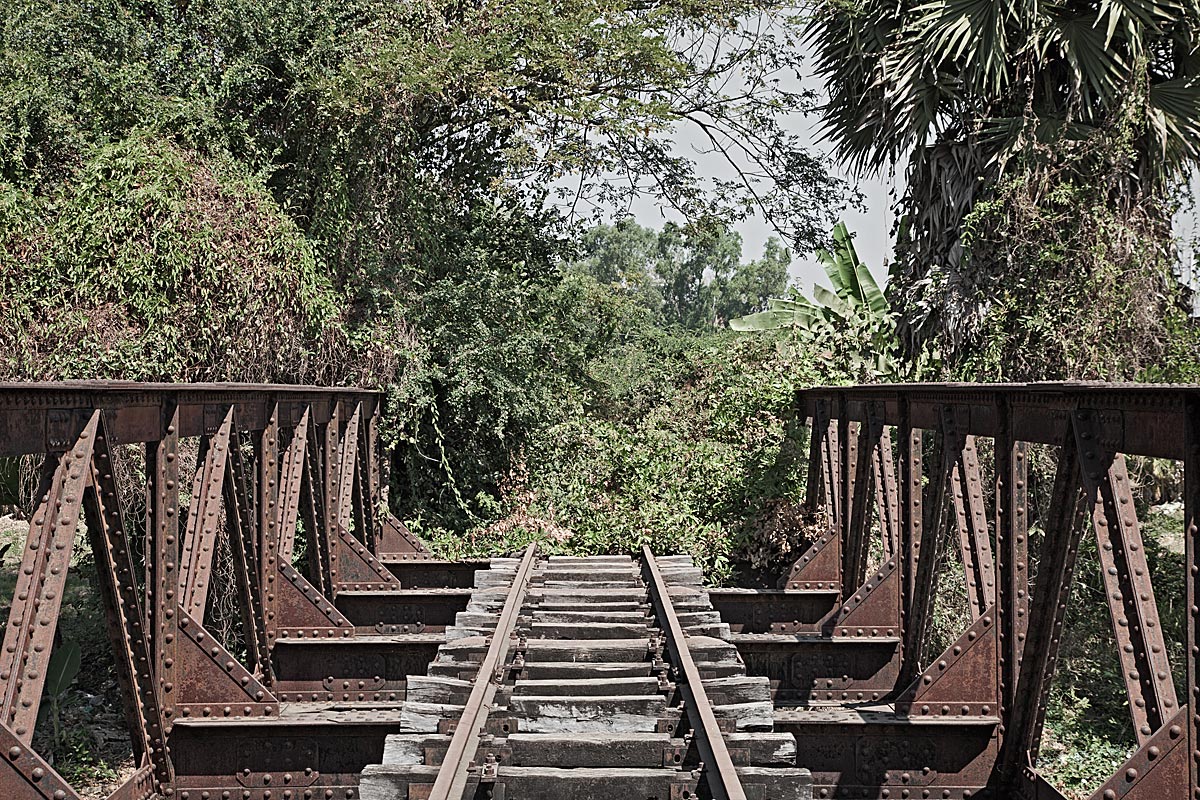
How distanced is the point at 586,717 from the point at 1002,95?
1136 centimetres

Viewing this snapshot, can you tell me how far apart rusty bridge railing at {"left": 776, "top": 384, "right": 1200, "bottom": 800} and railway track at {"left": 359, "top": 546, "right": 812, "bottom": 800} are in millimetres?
1004

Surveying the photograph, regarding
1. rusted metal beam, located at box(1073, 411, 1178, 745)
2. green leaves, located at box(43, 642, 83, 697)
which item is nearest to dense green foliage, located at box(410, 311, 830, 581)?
green leaves, located at box(43, 642, 83, 697)

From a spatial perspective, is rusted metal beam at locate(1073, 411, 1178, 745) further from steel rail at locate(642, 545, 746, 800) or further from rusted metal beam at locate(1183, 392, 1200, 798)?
steel rail at locate(642, 545, 746, 800)

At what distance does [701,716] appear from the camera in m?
5.10

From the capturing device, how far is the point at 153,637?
5.72m

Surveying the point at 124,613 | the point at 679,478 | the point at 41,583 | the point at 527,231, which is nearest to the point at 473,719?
the point at 124,613

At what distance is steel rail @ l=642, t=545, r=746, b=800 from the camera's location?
174 inches

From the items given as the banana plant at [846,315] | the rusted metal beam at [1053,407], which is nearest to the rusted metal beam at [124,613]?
the rusted metal beam at [1053,407]

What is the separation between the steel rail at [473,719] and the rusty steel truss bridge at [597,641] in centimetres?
2

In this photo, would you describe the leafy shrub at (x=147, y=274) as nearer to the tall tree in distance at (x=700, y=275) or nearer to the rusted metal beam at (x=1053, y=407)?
the rusted metal beam at (x=1053, y=407)

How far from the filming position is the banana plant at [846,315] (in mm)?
14789

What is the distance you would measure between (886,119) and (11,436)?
12984 mm

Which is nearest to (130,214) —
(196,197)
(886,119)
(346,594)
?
(196,197)

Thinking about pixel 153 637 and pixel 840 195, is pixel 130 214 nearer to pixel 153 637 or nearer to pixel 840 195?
pixel 153 637
